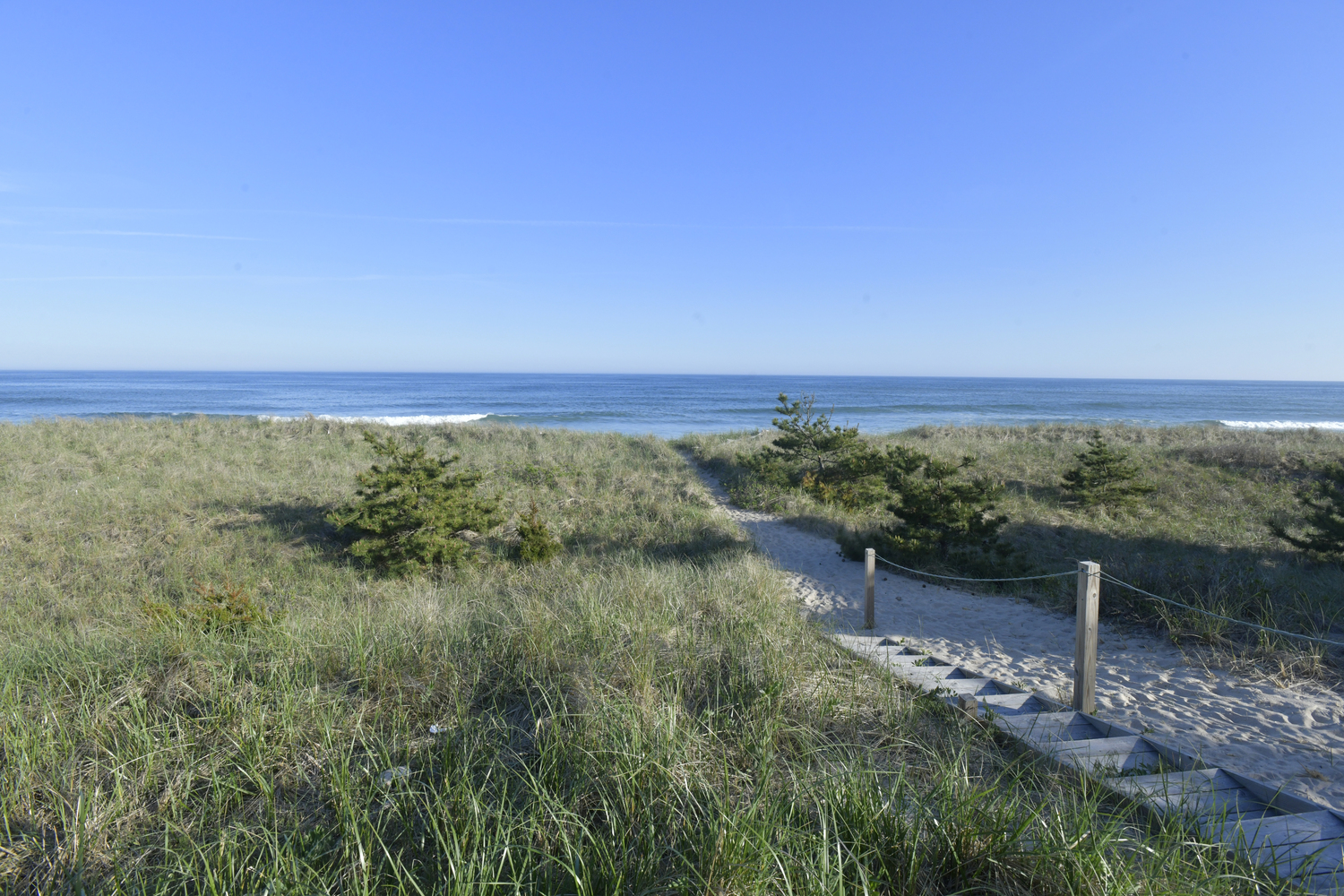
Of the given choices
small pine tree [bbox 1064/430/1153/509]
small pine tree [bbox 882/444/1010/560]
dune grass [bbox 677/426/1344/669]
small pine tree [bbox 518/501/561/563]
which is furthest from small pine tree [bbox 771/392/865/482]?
small pine tree [bbox 518/501/561/563]

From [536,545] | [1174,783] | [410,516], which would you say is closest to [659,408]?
[536,545]

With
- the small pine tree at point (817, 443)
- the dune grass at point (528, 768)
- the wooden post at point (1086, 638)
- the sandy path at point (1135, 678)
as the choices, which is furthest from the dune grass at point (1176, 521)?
the dune grass at point (528, 768)

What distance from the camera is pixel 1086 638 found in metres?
5.00

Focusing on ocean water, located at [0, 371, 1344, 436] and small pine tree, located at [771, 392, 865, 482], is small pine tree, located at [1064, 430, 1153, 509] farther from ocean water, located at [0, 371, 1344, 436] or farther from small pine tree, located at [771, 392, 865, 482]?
ocean water, located at [0, 371, 1344, 436]

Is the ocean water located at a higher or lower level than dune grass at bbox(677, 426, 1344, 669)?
higher

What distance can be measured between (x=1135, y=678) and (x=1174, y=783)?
9.52 feet

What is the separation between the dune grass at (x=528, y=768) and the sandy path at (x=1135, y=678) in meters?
1.89

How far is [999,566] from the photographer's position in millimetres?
10570

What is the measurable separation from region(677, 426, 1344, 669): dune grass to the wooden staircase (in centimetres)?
319

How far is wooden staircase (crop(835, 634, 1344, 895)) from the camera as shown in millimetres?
2818

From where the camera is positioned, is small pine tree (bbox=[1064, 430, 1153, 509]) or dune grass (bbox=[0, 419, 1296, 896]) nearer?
dune grass (bbox=[0, 419, 1296, 896])

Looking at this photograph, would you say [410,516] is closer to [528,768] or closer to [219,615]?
[219,615]

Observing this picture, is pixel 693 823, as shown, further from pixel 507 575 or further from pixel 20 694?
pixel 507 575

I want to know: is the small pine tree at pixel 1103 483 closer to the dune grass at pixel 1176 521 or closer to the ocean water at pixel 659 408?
the dune grass at pixel 1176 521
